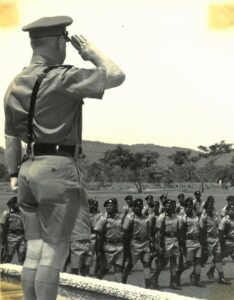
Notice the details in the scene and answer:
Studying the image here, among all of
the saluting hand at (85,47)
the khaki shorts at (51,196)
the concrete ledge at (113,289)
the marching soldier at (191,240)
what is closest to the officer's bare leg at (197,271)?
the marching soldier at (191,240)

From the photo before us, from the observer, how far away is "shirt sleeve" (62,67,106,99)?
2.36 meters

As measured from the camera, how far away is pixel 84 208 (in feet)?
8.20

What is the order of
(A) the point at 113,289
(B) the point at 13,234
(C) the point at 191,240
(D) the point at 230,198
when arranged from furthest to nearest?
(D) the point at 230,198 < (C) the point at 191,240 < (B) the point at 13,234 < (A) the point at 113,289

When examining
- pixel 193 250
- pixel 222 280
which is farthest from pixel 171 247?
pixel 222 280

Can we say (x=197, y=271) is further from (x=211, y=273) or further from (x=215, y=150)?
(x=215, y=150)

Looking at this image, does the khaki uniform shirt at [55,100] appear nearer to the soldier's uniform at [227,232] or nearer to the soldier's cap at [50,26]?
the soldier's cap at [50,26]

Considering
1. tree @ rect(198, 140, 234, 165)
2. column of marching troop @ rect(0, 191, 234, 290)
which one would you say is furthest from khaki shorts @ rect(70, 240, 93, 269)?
tree @ rect(198, 140, 234, 165)

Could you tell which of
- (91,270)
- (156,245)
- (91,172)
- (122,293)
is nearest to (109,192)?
(91,172)

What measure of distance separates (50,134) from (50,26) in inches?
14.4

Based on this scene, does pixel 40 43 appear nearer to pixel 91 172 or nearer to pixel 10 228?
pixel 10 228

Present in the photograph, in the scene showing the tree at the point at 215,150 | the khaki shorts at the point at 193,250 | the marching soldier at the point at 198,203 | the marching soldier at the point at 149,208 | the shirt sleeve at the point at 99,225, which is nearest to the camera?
the shirt sleeve at the point at 99,225

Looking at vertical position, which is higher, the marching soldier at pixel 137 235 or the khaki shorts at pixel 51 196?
the khaki shorts at pixel 51 196

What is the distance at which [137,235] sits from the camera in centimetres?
1027

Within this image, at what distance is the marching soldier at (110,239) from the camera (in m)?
10.1
